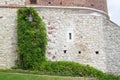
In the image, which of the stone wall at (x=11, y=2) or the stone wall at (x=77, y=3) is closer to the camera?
the stone wall at (x=11, y=2)

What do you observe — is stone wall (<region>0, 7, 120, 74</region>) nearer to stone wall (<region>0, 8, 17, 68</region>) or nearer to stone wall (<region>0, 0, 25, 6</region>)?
stone wall (<region>0, 8, 17, 68</region>)

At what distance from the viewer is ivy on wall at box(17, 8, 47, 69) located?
1324 inches

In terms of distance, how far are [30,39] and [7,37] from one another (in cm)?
174

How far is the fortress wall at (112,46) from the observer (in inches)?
1410

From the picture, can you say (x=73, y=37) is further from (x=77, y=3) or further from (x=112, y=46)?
(x=112, y=46)

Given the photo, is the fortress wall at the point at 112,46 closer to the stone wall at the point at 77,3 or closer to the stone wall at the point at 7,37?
the stone wall at the point at 77,3

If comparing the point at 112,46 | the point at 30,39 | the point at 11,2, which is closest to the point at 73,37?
the point at 112,46

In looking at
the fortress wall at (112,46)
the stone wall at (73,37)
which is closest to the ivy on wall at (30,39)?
the stone wall at (73,37)

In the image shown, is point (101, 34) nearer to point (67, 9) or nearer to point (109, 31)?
point (109, 31)

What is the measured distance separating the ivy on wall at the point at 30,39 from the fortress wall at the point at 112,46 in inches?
190

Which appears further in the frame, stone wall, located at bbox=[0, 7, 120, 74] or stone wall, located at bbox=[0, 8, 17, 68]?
stone wall, located at bbox=[0, 7, 120, 74]

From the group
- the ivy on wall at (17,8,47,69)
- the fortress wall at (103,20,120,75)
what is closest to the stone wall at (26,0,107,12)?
the ivy on wall at (17,8,47,69)

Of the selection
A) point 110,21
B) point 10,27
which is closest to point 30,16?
point 10,27

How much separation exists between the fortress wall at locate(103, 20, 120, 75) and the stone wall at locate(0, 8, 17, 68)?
678 centimetres
